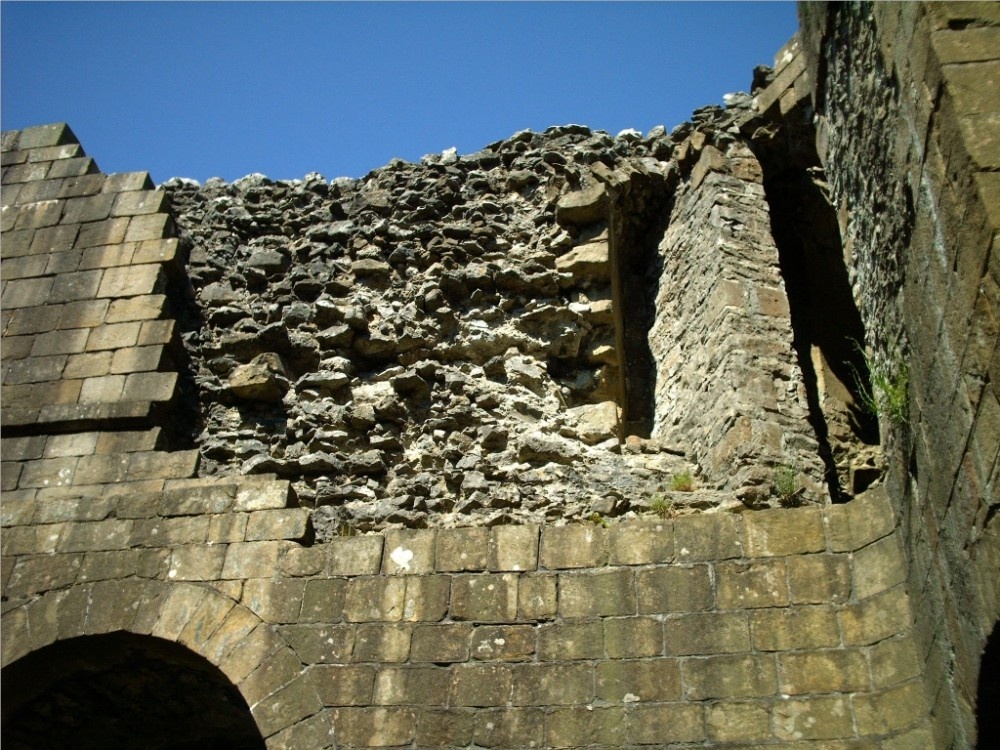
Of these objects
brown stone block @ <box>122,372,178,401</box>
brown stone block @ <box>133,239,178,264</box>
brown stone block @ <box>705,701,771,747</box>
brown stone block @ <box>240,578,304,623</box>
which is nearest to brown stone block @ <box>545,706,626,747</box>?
brown stone block @ <box>705,701,771,747</box>

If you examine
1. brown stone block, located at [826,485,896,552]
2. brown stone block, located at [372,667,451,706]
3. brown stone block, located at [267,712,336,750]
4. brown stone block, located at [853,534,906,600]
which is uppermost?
brown stone block, located at [826,485,896,552]

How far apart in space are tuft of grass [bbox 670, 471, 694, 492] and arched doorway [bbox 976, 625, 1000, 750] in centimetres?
228

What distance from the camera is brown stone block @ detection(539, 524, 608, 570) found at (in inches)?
195

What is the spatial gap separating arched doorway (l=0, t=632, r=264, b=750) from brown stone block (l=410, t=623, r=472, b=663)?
1.06 meters

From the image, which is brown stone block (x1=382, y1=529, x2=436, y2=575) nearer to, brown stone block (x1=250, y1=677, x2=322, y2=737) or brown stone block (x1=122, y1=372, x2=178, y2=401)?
brown stone block (x1=250, y1=677, x2=322, y2=737)

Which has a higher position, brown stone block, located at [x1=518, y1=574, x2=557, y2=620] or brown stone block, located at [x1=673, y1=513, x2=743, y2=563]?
brown stone block, located at [x1=673, y1=513, x2=743, y2=563]

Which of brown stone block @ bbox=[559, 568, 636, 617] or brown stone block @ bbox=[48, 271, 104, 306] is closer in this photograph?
brown stone block @ bbox=[559, 568, 636, 617]

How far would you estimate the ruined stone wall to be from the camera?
303 centimetres

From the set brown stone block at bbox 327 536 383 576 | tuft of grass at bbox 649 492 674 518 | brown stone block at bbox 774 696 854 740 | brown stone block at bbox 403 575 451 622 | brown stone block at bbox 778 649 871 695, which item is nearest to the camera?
brown stone block at bbox 774 696 854 740

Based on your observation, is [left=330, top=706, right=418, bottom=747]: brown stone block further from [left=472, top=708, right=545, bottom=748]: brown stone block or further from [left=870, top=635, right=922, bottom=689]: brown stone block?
[left=870, top=635, right=922, bottom=689]: brown stone block

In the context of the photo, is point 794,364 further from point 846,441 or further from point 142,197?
point 142,197

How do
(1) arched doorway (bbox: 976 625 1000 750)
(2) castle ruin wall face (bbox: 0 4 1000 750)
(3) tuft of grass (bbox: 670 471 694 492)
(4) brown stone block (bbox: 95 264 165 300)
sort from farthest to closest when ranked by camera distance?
(4) brown stone block (bbox: 95 264 165 300) < (3) tuft of grass (bbox: 670 471 694 492) < (2) castle ruin wall face (bbox: 0 4 1000 750) < (1) arched doorway (bbox: 976 625 1000 750)

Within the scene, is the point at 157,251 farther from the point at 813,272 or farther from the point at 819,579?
the point at 819,579

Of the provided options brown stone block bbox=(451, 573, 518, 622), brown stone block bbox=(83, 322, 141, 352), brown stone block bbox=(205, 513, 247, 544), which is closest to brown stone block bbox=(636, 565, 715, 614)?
brown stone block bbox=(451, 573, 518, 622)
